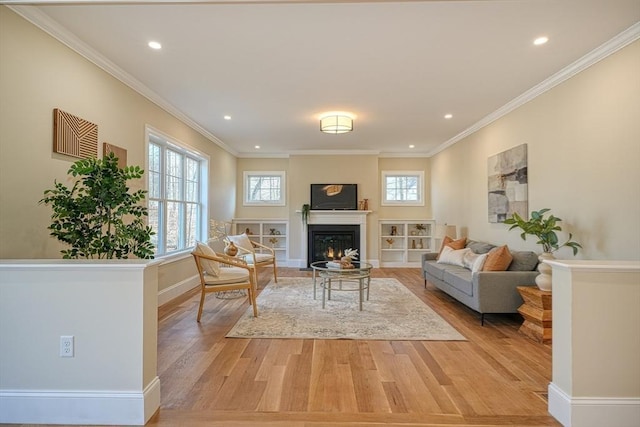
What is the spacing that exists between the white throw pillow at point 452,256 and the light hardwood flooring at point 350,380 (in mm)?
1309

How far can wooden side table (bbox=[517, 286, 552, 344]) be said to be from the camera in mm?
3090

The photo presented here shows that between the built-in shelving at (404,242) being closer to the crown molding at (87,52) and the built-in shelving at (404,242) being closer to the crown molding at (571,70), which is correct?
the crown molding at (571,70)

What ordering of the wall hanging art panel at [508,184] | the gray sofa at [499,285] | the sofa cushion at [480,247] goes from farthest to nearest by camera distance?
the sofa cushion at [480,247]
the wall hanging art panel at [508,184]
the gray sofa at [499,285]

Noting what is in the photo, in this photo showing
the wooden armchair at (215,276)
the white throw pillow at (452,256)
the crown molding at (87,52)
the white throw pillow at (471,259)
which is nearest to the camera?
the crown molding at (87,52)

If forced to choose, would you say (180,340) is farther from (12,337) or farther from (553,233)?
(553,233)

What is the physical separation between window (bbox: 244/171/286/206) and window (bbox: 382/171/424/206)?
2.49 metres

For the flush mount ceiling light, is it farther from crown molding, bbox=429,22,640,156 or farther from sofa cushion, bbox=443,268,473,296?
sofa cushion, bbox=443,268,473,296

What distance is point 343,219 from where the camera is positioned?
7363mm

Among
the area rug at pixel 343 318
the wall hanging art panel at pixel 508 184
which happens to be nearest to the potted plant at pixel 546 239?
the wall hanging art panel at pixel 508 184

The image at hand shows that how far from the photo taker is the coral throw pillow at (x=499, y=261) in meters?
3.74

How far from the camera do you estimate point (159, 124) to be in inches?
167

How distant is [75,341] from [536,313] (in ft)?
12.4

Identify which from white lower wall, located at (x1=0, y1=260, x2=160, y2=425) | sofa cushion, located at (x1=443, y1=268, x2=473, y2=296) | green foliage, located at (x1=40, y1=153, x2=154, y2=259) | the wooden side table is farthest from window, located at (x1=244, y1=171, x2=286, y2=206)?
white lower wall, located at (x1=0, y1=260, x2=160, y2=425)

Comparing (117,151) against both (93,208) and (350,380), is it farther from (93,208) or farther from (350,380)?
(350,380)
